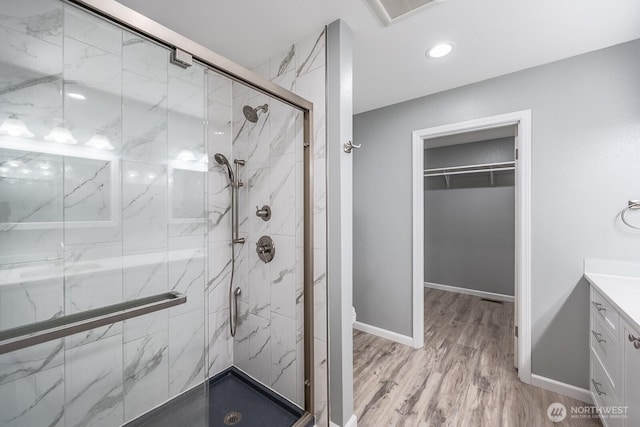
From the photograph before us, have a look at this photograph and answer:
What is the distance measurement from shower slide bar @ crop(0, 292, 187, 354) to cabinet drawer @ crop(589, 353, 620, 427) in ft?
7.29

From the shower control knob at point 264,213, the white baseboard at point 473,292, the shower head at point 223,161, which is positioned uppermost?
the shower head at point 223,161

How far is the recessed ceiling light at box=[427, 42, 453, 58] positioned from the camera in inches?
64.2

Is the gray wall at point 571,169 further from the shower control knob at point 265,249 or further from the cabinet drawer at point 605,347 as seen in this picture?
the shower control knob at point 265,249

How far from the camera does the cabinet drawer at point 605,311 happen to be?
1.27 m

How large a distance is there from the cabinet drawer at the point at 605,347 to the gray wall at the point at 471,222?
2327mm

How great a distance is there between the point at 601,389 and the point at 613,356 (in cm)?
36

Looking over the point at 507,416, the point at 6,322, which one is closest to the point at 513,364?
the point at 507,416

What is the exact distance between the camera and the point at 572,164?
172 centimetres

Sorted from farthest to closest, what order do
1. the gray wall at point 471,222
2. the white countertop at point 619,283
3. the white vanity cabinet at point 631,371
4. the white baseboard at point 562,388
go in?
the gray wall at point 471,222
the white baseboard at point 562,388
the white countertop at point 619,283
the white vanity cabinet at point 631,371

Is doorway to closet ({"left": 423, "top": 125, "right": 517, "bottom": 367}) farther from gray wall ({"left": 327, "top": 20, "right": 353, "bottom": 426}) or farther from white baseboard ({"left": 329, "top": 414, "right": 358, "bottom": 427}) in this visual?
gray wall ({"left": 327, "top": 20, "right": 353, "bottom": 426})

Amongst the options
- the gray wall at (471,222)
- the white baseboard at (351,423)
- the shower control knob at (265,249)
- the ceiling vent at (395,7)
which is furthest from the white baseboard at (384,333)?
the ceiling vent at (395,7)

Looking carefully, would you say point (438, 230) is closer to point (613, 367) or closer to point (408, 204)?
point (408, 204)

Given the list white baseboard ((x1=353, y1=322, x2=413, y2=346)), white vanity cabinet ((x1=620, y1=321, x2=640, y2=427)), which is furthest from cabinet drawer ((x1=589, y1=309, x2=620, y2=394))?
white baseboard ((x1=353, y1=322, x2=413, y2=346))

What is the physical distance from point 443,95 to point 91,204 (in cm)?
259
